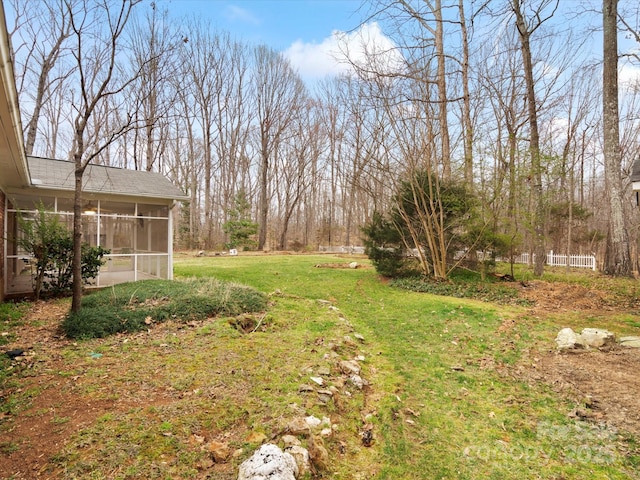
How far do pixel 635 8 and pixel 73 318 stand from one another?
14.3 metres

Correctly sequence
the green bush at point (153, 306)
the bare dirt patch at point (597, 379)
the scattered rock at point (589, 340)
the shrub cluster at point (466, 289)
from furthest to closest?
the shrub cluster at point (466, 289) → the green bush at point (153, 306) → the scattered rock at point (589, 340) → the bare dirt patch at point (597, 379)

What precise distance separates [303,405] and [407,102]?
8516mm

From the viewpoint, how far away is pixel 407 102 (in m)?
8.89

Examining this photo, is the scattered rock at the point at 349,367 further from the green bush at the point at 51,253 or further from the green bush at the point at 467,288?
the green bush at the point at 51,253

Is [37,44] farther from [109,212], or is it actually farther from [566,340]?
[566,340]

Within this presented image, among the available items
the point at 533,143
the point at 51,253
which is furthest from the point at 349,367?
the point at 533,143

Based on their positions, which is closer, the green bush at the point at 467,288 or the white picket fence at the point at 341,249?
the green bush at the point at 467,288

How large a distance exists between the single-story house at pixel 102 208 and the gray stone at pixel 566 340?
310 inches

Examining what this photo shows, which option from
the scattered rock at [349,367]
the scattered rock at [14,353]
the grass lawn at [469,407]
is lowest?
the grass lawn at [469,407]

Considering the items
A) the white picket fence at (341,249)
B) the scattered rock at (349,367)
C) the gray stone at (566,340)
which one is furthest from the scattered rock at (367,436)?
the white picket fence at (341,249)

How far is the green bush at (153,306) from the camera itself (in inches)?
184

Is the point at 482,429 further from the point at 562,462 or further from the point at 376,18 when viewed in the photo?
the point at 376,18

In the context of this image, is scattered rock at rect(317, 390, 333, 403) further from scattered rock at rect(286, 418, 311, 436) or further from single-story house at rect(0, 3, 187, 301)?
single-story house at rect(0, 3, 187, 301)

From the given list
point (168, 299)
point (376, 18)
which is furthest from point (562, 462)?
point (376, 18)
